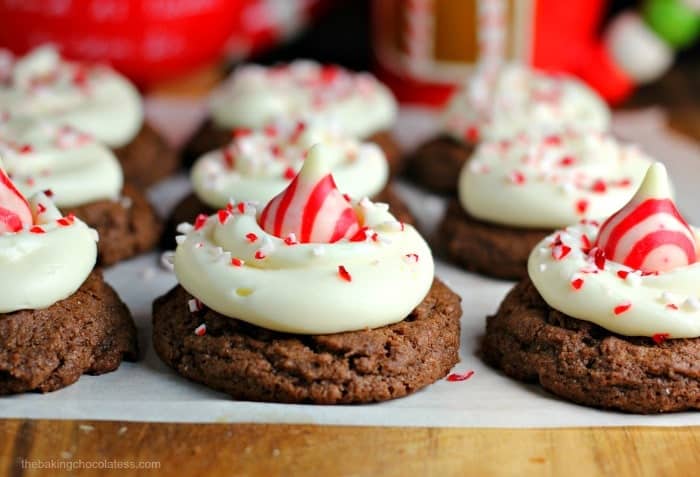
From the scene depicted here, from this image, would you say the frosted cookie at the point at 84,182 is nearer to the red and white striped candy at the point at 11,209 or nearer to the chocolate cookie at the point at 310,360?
the red and white striped candy at the point at 11,209

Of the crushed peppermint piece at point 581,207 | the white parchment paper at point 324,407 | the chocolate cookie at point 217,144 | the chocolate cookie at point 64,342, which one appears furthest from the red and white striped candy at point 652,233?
the chocolate cookie at point 217,144

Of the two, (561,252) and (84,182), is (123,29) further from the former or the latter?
(561,252)

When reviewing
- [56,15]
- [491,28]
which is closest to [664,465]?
[491,28]

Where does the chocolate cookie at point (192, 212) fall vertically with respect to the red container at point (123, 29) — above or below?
below

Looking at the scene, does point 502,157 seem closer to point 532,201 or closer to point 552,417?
point 532,201

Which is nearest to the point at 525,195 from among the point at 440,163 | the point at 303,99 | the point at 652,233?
the point at 652,233

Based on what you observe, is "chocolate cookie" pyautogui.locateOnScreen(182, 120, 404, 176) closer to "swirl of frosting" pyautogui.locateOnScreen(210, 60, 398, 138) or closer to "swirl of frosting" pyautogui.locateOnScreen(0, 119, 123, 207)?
"swirl of frosting" pyautogui.locateOnScreen(210, 60, 398, 138)
